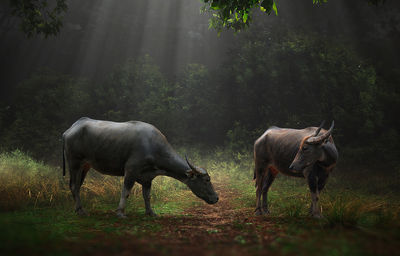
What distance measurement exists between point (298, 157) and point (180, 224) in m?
2.46

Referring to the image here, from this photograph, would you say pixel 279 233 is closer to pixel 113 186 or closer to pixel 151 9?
pixel 113 186

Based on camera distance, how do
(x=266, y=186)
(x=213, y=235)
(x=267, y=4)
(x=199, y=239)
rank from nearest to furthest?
(x=199, y=239)
(x=213, y=235)
(x=267, y=4)
(x=266, y=186)

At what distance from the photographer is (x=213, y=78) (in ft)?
64.3

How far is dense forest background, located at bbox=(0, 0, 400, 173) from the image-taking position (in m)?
14.8

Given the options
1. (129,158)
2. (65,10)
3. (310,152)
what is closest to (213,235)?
(310,152)

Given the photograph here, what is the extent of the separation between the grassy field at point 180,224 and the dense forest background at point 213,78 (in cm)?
617

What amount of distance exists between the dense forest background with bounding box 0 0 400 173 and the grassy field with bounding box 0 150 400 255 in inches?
243

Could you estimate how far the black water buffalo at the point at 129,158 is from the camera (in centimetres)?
585

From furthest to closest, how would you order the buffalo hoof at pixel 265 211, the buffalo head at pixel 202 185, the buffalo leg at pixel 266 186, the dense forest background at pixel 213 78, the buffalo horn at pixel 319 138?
the dense forest background at pixel 213 78 → the buffalo leg at pixel 266 186 → the buffalo hoof at pixel 265 211 → the buffalo head at pixel 202 185 → the buffalo horn at pixel 319 138

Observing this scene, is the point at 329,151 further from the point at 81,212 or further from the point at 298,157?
the point at 81,212

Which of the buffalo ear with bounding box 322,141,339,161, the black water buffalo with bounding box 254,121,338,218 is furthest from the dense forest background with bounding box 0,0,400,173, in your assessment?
the buffalo ear with bounding box 322,141,339,161

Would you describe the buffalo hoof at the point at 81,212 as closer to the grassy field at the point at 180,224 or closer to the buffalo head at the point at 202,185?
the grassy field at the point at 180,224

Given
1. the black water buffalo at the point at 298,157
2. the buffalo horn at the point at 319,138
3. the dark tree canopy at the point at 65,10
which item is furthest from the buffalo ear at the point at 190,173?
the dark tree canopy at the point at 65,10

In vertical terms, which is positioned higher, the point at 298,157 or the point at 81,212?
the point at 298,157
